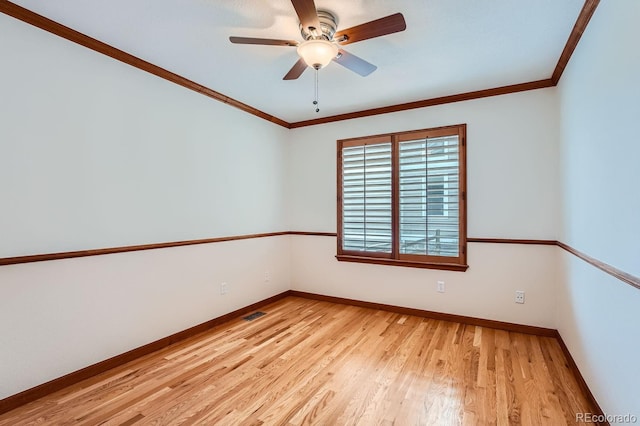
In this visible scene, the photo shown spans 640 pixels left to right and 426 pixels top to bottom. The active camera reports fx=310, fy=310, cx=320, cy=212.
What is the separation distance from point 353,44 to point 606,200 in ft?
6.56

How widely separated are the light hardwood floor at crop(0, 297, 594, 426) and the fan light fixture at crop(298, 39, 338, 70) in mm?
2331

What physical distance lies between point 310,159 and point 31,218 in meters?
3.15

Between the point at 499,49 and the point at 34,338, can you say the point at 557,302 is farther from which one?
the point at 34,338

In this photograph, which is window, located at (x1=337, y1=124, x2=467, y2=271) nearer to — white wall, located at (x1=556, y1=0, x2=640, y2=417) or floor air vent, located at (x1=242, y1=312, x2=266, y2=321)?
white wall, located at (x1=556, y1=0, x2=640, y2=417)

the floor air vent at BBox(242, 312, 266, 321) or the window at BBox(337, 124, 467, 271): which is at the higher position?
the window at BBox(337, 124, 467, 271)

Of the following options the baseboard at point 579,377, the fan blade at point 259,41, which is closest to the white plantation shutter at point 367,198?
the baseboard at point 579,377

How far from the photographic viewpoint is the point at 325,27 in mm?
2129

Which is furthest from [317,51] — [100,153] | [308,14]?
[100,153]

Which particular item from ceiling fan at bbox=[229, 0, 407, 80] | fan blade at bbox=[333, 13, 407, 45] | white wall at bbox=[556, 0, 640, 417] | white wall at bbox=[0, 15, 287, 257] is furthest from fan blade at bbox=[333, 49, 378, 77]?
white wall at bbox=[0, 15, 287, 257]

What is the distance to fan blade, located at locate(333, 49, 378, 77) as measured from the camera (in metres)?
2.21

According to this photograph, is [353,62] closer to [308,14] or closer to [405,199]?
[308,14]

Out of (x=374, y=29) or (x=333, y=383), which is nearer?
(x=374, y=29)

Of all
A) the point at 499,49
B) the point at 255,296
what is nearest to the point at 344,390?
the point at 255,296

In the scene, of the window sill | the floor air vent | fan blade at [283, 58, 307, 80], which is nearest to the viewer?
fan blade at [283, 58, 307, 80]
